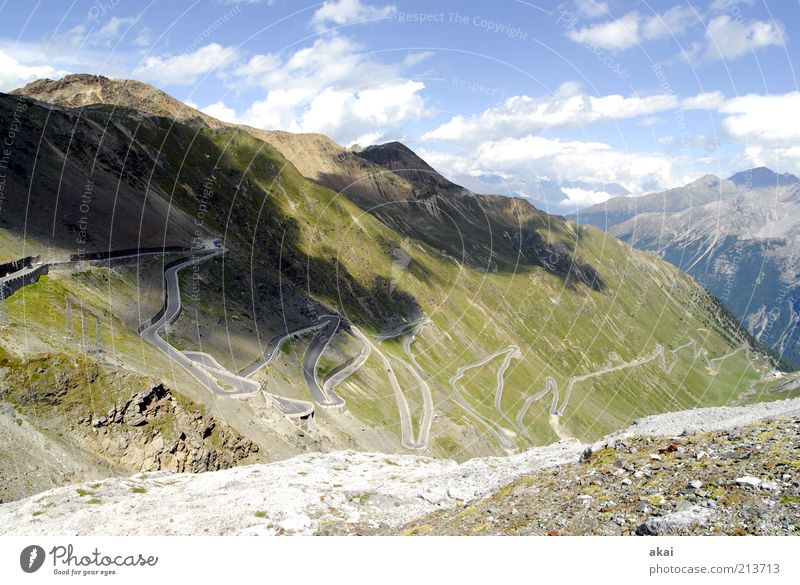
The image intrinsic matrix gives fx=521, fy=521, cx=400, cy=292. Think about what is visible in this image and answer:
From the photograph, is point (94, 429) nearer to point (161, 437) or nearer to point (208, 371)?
point (161, 437)

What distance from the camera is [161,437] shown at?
48.1 m

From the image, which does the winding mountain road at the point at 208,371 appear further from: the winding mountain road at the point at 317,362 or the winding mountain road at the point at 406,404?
the winding mountain road at the point at 406,404

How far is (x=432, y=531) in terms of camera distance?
22.2m

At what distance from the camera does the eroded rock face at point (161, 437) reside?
1750 inches

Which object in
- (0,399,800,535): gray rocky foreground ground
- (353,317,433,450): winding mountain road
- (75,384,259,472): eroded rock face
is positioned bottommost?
(353,317,433,450): winding mountain road

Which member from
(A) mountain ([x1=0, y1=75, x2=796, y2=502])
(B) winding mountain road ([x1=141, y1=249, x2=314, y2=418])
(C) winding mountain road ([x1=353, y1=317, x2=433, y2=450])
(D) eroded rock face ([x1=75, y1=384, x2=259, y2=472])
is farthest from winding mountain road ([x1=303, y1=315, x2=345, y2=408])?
(D) eroded rock face ([x1=75, y1=384, x2=259, y2=472])

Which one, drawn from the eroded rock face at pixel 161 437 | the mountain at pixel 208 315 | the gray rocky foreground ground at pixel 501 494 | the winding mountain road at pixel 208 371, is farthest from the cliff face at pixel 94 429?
the winding mountain road at pixel 208 371

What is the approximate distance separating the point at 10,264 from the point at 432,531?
70.8 meters

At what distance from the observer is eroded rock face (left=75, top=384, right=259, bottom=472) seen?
44438 mm

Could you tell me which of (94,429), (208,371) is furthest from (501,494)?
(208,371)

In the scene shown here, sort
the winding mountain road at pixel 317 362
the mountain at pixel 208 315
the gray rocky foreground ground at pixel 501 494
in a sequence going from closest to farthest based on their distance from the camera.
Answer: the gray rocky foreground ground at pixel 501 494 < the mountain at pixel 208 315 < the winding mountain road at pixel 317 362

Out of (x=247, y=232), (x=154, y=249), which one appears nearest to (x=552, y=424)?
(x=247, y=232)

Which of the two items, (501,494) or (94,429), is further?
(94,429)

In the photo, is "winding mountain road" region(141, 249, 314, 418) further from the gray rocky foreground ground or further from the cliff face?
the gray rocky foreground ground
